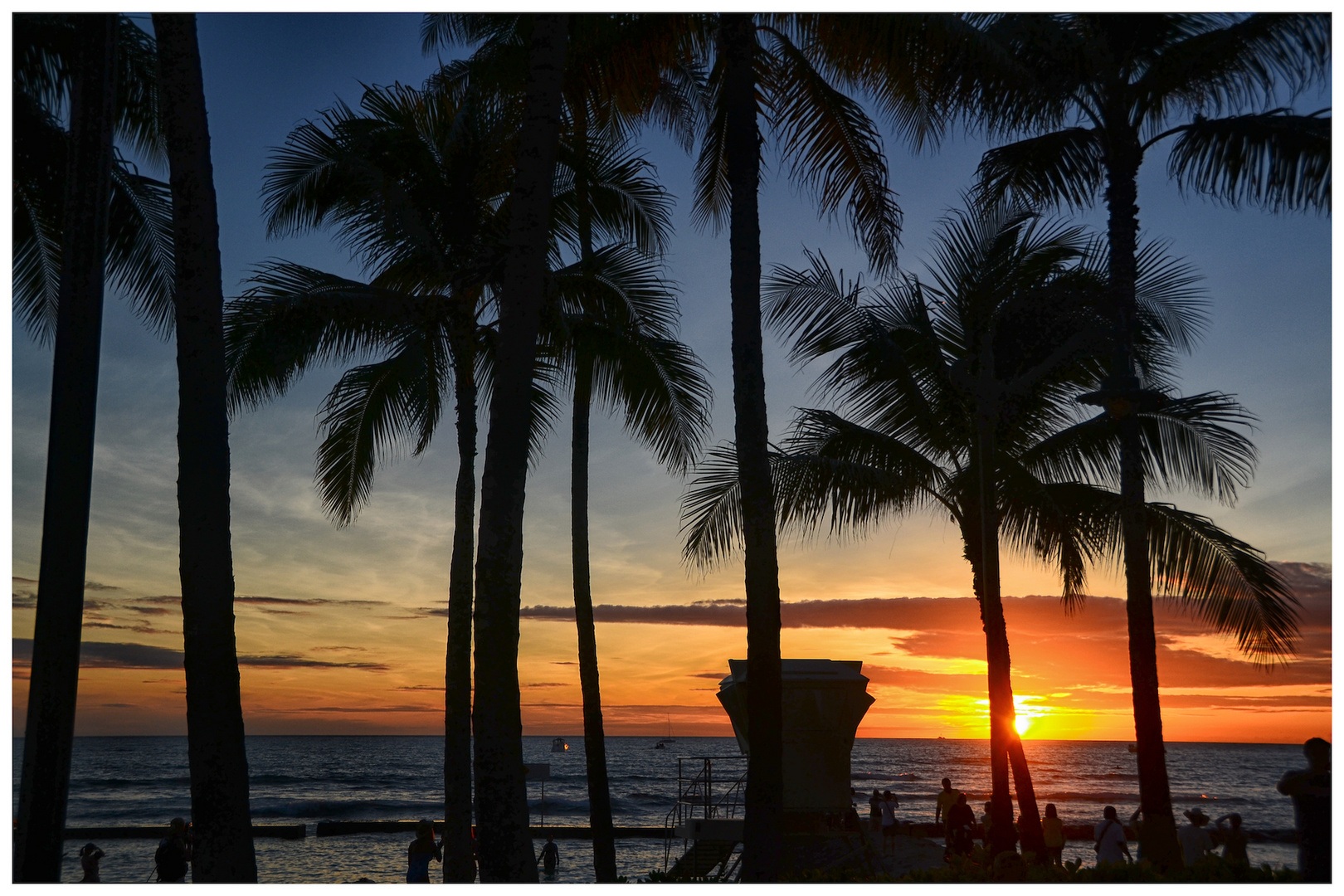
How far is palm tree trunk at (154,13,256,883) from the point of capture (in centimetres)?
661

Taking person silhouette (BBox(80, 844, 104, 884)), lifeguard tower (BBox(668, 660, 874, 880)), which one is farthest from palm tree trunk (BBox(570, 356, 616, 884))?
person silhouette (BBox(80, 844, 104, 884))

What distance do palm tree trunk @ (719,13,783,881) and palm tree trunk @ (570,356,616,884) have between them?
5.73 m

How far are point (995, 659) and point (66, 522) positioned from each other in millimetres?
10204

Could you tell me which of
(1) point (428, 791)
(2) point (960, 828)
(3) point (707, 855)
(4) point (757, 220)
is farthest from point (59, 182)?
(1) point (428, 791)

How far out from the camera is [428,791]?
2534 inches

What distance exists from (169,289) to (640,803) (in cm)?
5267

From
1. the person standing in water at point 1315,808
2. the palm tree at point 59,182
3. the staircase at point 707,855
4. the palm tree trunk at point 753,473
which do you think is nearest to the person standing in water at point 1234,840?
the person standing in water at point 1315,808

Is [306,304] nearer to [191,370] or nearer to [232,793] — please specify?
[191,370]

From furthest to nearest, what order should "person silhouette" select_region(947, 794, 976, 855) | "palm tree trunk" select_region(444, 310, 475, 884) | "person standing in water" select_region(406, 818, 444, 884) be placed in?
1. "person silhouette" select_region(947, 794, 976, 855)
2. "palm tree trunk" select_region(444, 310, 475, 884)
3. "person standing in water" select_region(406, 818, 444, 884)

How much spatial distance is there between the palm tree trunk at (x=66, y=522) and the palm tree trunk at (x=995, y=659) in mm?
8946

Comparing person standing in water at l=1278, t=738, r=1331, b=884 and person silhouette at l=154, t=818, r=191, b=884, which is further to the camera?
person silhouette at l=154, t=818, r=191, b=884

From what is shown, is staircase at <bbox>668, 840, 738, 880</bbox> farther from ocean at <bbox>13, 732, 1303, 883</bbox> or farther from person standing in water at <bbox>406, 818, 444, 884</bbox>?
ocean at <bbox>13, 732, 1303, 883</bbox>

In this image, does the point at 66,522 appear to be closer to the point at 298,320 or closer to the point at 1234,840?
the point at 298,320

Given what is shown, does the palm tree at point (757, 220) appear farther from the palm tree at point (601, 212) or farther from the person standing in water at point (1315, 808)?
the person standing in water at point (1315, 808)
